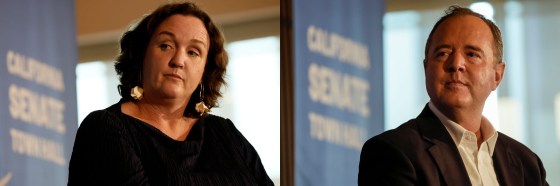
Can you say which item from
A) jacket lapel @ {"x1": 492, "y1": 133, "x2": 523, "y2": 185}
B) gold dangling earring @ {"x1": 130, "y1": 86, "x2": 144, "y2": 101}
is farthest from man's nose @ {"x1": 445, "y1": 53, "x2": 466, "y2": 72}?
gold dangling earring @ {"x1": 130, "y1": 86, "x2": 144, "y2": 101}

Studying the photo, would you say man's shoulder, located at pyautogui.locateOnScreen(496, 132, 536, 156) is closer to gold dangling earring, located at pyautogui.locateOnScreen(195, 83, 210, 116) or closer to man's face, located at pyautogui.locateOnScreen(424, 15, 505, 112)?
man's face, located at pyautogui.locateOnScreen(424, 15, 505, 112)

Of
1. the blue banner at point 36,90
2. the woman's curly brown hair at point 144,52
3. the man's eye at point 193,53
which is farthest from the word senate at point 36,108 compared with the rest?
the man's eye at point 193,53

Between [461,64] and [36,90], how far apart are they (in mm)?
2886

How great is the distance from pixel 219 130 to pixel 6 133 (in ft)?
6.95

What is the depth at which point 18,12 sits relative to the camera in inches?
193

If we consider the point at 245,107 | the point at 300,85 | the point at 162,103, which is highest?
the point at 162,103

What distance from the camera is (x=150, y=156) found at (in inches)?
103

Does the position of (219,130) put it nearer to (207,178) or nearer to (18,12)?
(207,178)

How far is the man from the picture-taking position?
8.15 ft

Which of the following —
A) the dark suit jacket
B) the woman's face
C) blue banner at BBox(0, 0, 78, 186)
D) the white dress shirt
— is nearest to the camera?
the dark suit jacket

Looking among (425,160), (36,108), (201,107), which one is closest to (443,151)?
(425,160)

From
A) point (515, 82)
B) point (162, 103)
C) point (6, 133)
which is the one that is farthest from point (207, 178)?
point (515, 82)

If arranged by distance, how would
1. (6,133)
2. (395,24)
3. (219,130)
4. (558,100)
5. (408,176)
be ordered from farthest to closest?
1. (395,24)
2. (558,100)
3. (6,133)
4. (219,130)
5. (408,176)

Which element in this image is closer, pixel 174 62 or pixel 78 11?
pixel 174 62
